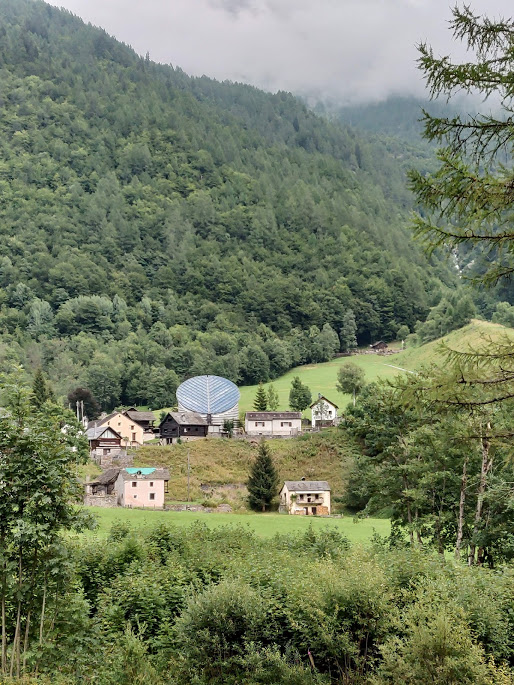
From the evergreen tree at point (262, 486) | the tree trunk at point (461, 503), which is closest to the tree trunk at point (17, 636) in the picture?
the tree trunk at point (461, 503)

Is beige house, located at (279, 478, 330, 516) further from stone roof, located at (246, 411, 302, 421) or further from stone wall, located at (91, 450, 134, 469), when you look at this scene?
stone roof, located at (246, 411, 302, 421)

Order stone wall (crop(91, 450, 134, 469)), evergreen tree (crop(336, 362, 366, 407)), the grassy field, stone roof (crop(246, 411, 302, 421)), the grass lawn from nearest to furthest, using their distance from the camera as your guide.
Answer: the grass lawn → stone wall (crop(91, 450, 134, 469)) → stone roof (crop(246, 411, 302, 421)) → evergreen tree (crop(336, 362, 366, 407)) → the grassy field

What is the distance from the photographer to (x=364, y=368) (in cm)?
9362

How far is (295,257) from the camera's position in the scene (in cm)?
14588

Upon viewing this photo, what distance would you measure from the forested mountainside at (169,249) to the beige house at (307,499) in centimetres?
4783

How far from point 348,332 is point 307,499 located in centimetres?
8220

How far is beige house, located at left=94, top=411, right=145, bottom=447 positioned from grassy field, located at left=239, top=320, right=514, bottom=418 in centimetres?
1770

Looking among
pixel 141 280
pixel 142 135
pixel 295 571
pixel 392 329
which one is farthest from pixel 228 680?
pixel 142 135

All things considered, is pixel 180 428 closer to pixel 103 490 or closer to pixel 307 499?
pixel 103 490

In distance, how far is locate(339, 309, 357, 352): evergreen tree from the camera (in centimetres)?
11869

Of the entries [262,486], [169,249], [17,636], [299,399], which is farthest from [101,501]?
[169,249]

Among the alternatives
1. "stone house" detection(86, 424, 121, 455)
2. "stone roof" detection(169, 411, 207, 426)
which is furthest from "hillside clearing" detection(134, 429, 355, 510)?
"stone roof" detection(169, 411, 207, 426)

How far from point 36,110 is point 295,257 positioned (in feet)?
290

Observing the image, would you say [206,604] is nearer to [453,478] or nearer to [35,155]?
[453,478]
